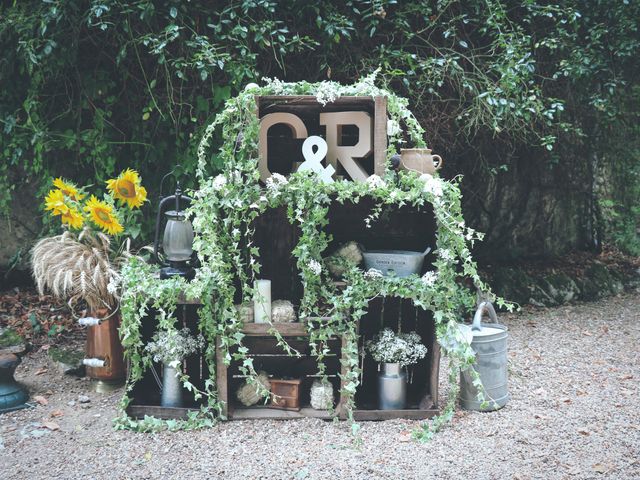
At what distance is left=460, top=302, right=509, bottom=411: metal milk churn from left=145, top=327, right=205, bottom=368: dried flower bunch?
1624 millimetres

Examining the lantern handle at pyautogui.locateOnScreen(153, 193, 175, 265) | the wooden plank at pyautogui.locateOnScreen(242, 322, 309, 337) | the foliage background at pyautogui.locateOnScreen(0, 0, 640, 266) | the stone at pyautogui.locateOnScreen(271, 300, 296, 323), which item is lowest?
the wooden plank at pyautogui.locateOnScreen(242, 322, 309, 337)

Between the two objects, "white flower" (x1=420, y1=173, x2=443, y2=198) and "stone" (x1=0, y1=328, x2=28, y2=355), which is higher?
"white flower" (x1=420, y1=173, x2=443, y2=198)

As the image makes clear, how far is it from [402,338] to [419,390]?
44cm

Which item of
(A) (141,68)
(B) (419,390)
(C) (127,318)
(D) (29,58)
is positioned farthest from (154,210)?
(B) (419,390)

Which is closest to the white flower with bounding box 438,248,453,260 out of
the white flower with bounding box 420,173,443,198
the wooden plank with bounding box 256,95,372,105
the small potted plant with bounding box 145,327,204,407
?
the white flower with bounding box 420,173,443,198

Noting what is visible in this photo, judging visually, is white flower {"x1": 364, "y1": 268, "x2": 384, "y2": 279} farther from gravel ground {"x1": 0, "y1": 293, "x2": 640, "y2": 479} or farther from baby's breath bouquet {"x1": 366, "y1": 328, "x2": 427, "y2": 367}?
gravel ground {"x1": 0, "y1": 293, "x2": 640, "y2": 479}

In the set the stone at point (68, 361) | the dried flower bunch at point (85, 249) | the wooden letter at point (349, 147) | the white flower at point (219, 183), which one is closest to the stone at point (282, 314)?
the white flower at point (219, 183)

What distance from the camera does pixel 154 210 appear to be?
16.3 ft

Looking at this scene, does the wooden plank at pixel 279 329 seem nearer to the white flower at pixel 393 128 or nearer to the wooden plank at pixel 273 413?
the wooden plank at pixel 273 413

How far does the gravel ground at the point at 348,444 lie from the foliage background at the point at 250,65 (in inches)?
77.7

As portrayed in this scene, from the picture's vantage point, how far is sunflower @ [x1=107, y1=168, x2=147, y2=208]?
384 cm

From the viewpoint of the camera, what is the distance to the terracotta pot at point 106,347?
3.91 m

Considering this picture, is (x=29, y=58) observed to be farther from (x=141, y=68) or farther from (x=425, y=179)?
(x=425, y=179)

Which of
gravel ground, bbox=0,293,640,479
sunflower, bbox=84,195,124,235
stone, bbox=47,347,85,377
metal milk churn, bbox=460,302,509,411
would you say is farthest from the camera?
stone, bbox=47,347,85,377
